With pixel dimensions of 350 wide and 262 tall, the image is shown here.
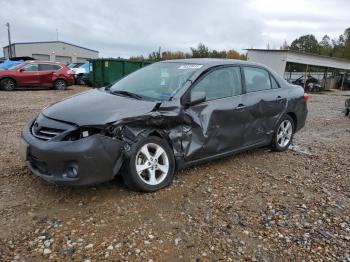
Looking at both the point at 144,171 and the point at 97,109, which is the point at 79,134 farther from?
the point at 144,171

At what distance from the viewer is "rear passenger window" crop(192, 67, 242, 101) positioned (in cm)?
448

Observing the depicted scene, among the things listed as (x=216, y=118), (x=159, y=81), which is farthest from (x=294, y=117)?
(x=159, y=81)

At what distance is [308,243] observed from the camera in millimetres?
3123

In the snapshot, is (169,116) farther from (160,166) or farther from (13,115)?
(13,115)

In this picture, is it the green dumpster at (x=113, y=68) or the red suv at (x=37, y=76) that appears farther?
the green dumpster at (x=113, y=68)

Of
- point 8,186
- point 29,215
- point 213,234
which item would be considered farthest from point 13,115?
point 213,234

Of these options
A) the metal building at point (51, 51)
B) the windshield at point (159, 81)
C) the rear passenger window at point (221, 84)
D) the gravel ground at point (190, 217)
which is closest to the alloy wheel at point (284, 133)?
the gravel ground at point (190, 217)

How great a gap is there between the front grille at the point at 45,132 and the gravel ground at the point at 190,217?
67cm

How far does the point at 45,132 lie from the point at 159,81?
1661 mm

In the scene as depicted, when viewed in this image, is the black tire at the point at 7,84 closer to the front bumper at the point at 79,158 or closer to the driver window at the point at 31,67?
the driver window at the point at 31,67

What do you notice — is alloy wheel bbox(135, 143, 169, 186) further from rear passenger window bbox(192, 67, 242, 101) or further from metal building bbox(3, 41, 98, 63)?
metal building bbox(3, 41, 98, 63)

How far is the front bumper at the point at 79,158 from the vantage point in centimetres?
334

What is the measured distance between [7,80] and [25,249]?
14815mm

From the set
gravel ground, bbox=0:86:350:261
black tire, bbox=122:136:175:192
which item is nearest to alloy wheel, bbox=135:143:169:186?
black tire, bbox=122:136:175:192
